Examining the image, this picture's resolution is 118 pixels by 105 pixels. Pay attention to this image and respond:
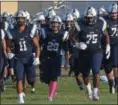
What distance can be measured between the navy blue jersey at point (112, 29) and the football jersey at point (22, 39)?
2471 mm

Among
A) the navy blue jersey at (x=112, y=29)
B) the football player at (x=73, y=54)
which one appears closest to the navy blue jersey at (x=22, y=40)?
the football player at (x=73, y=54)

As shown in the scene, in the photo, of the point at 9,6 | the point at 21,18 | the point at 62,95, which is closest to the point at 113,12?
the point at 62,95

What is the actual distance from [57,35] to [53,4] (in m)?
22.5

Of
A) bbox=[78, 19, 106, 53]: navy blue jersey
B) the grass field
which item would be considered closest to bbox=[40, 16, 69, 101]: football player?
the grass field

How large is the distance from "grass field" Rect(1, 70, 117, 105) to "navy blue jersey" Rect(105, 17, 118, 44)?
45.2 inches

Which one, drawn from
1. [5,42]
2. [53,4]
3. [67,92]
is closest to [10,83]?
[67,92]

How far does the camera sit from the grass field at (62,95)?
13117 mm

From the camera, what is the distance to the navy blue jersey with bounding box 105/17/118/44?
15258mm

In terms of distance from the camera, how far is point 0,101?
43.8ft

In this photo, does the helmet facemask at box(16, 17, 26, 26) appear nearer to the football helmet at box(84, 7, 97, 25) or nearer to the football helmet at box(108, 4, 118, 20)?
the football helmet at box(84, 7, 97, 25)

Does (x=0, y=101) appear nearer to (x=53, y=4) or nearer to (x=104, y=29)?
(x=104, y=29)

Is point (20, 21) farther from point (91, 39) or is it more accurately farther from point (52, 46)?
point (91, 39)

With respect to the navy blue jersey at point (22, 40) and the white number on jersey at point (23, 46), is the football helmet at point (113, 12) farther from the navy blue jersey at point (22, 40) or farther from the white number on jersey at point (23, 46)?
the white number on jersey at point (23, 46)

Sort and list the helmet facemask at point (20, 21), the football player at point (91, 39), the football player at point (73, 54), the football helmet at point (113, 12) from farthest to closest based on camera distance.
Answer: the football player at point (73, 54)
the football helmet at point (113, 12)
the football player at point (91, 39)
the helmet facemask at point (20, 21)
